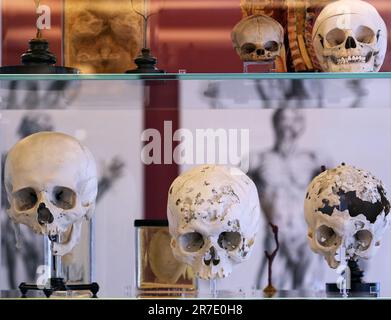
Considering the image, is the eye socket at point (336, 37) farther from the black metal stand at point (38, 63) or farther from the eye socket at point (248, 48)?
the black metal stand at point (38, 63)

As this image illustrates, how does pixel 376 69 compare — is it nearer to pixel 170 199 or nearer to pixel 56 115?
pixel 170 199

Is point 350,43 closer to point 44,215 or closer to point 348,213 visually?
point 348,213

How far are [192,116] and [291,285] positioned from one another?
31 centimetres

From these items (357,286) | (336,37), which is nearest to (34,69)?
(336,37)

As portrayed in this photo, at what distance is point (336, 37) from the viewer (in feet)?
4.06

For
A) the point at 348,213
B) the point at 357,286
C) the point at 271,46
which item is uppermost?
the point at 271,46

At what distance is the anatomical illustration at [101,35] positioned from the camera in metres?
1.28

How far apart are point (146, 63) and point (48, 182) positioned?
0.73ft

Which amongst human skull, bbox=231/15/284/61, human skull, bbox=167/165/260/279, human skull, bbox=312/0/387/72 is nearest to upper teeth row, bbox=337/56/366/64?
human skull, bbox=312/0/387/72

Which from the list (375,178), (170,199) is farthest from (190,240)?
(375,178)

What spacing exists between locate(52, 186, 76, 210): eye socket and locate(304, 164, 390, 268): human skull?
0.35 meters

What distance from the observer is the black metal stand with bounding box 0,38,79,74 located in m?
1.18

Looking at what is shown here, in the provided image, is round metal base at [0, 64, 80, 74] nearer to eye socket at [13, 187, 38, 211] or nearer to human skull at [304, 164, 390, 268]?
eye socket at [13, 187, 38, 211]
